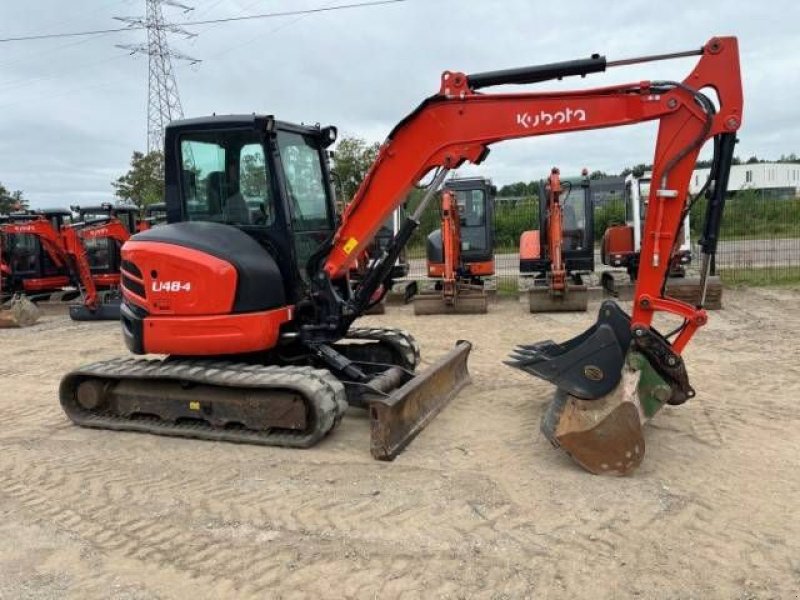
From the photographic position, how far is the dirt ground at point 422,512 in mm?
3289

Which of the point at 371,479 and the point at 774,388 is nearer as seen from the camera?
the point at 371,479

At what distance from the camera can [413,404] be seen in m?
5.33

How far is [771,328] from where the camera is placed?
9.51 meters

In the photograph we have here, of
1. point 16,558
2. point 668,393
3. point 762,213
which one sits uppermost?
point 762,213

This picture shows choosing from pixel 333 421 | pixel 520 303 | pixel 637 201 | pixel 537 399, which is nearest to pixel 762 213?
pixel 637 201

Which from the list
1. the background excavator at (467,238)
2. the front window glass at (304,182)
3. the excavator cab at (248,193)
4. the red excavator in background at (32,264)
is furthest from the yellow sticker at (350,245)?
the red excavator in background at (32,264)

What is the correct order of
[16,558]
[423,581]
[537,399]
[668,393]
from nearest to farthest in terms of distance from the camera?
[423,581] < [16,558] < [668,393] < [537,399]

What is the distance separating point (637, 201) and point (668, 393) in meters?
9.61

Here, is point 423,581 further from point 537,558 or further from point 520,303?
point 520,303

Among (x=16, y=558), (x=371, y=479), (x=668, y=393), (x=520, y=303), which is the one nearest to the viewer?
(x=16, y=558)

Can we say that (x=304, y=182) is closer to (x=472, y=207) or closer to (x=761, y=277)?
(x=472, y=207)

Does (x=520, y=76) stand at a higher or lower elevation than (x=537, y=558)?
higher

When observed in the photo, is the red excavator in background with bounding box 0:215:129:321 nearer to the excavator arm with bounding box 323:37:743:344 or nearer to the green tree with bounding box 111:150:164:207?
the excavator arm with bounding box 323:37:743:344

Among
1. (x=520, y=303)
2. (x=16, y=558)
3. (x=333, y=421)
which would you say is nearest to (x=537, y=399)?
(x=333, y=421)
